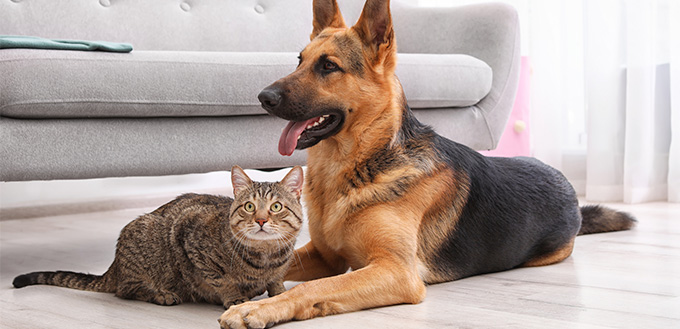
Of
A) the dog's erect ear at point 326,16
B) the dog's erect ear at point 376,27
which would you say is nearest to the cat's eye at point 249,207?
the dog's erect ear at point 376,27

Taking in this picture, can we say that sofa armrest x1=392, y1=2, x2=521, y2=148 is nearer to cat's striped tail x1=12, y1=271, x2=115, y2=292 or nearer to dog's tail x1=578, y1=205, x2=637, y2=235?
dog's tail x1=578, y1=205, x2=637, y2=235

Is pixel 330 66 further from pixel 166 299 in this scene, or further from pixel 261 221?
pixel 166 299

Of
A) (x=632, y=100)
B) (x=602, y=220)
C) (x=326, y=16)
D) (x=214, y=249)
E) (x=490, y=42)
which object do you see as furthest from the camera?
(x=632, y=100)

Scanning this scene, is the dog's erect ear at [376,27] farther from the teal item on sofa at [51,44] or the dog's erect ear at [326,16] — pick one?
the teal item on sofa at [51,44]

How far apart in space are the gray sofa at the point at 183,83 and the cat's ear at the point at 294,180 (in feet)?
2.92

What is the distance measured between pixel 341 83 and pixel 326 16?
0.38 metres

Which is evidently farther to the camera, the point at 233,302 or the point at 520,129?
the point at 520,129

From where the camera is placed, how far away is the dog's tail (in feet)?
10.3

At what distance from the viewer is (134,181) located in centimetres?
506

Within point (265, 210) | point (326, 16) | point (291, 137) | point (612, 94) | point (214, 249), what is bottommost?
point (214, 249)

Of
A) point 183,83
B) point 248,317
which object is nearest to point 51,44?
point 183,83

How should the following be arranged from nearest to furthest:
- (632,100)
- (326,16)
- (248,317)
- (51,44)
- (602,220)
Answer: (248,317), (326,16), (51,44), (602,220), (632,100)

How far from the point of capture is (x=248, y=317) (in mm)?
1652

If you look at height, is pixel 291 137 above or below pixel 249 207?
above
